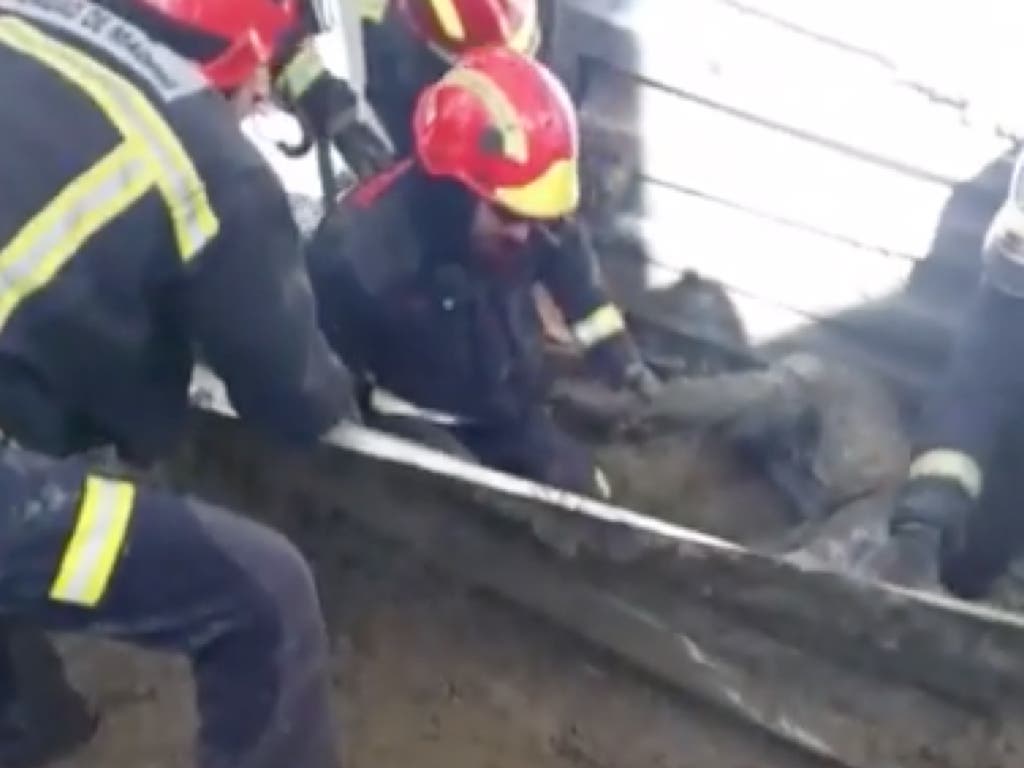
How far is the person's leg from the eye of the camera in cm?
250

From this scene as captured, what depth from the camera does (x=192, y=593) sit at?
2.61 m

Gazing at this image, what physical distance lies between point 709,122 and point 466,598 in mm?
1227

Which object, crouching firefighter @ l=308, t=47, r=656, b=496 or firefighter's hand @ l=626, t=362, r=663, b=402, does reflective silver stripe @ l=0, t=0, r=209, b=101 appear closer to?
crouching firefighter @ l=308, t=47, r=656, b=496

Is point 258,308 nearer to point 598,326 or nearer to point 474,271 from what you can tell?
point 474,271

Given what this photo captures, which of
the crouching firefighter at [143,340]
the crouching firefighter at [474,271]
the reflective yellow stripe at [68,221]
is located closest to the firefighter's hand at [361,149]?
the crouching firefighter at [474,271]

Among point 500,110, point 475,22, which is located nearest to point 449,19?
point 475,22

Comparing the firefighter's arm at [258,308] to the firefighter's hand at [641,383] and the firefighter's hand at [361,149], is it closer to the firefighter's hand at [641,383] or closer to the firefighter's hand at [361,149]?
the firefighter's hand at [361,149]

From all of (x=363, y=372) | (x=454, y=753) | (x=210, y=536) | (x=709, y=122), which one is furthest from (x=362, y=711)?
(x=709, y=122)

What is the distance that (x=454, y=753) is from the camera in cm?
332

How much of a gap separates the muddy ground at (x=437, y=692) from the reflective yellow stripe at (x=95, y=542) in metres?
0.86

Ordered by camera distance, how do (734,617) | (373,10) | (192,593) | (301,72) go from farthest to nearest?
(373,10) < (301,72) < (734,617) < (192,593)

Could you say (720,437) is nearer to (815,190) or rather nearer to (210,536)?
(815,190)

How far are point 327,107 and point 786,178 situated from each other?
3.24 ft

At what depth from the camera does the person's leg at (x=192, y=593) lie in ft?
8.21
